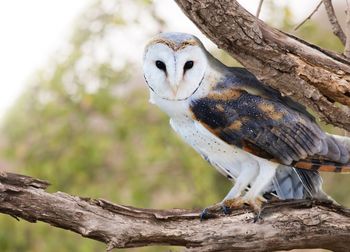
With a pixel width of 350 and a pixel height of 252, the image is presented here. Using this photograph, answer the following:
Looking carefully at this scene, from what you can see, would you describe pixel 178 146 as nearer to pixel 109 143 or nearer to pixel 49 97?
pixel 109 143

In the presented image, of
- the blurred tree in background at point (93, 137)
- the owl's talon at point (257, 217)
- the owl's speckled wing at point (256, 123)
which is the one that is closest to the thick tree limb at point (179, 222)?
the owl's talon at point (257, 217)

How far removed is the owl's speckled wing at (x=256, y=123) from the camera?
1533 mm

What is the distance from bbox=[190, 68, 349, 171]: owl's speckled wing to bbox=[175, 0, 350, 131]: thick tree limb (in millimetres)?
51

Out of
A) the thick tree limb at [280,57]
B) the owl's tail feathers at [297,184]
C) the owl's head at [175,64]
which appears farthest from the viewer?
the owl's tail feathers at [297,184]

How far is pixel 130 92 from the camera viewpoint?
379cm

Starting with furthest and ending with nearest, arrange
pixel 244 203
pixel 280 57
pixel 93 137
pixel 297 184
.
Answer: pixel 93 137 → pixel 297 184 → pixel 244 203 → pixel 280 57

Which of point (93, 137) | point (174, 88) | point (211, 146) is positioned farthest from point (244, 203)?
point (93, 137)

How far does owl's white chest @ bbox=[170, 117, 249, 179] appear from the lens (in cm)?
157

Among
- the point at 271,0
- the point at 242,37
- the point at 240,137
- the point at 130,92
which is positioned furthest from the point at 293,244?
the point at 130,92

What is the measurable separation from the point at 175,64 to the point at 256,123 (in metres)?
0.21

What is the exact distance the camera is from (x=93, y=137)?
12.0ft

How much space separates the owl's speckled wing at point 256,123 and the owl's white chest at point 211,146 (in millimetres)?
29

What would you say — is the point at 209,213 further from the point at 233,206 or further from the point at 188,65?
the point at 188,65

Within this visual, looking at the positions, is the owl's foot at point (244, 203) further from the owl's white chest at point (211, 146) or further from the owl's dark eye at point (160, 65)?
the owl's dark eye at point (160, 65)
